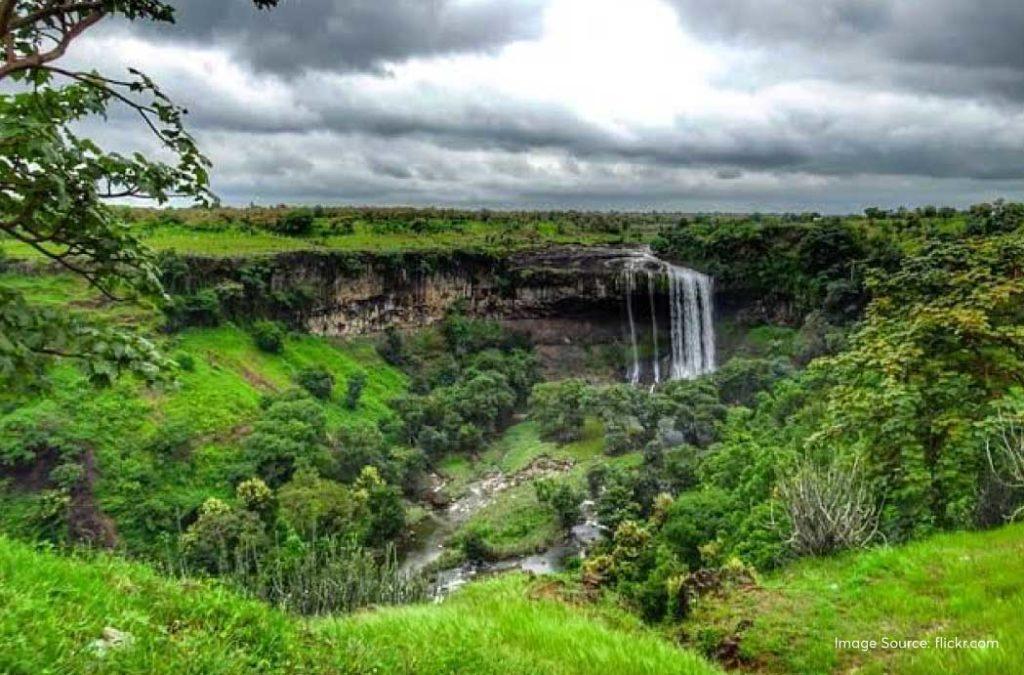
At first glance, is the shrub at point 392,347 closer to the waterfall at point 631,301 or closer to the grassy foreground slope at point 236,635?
the waterfall at point 631,301

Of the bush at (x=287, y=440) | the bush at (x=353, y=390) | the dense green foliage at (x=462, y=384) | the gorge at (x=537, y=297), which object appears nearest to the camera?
the bush at (x=287, y=440)

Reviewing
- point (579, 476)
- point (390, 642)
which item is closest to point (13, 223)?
point (390, 642)

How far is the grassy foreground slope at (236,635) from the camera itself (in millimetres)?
4414

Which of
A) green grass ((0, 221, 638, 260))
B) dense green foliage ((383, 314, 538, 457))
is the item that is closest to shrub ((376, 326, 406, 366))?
dense green foliage ((383, 314, 538, 457))

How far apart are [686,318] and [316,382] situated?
113ft

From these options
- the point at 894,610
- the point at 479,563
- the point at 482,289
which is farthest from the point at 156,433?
the point at 482,289

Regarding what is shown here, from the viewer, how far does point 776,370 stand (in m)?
53.9

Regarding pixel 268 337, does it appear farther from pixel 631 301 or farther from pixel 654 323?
pixel 654 323

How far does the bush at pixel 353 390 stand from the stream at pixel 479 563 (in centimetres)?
1059

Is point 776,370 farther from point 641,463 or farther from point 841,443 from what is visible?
point 841,443

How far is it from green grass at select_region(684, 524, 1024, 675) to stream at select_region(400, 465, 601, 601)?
21.9 meters

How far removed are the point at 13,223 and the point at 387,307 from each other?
6711cm

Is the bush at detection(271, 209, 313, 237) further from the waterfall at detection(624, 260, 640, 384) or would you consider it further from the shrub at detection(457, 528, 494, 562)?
the shrub at detection(457, 528, 494, 562)

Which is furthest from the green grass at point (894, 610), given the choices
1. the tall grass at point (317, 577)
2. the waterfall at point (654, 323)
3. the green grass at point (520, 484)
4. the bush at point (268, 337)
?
the waterfall at point (654, 323)
